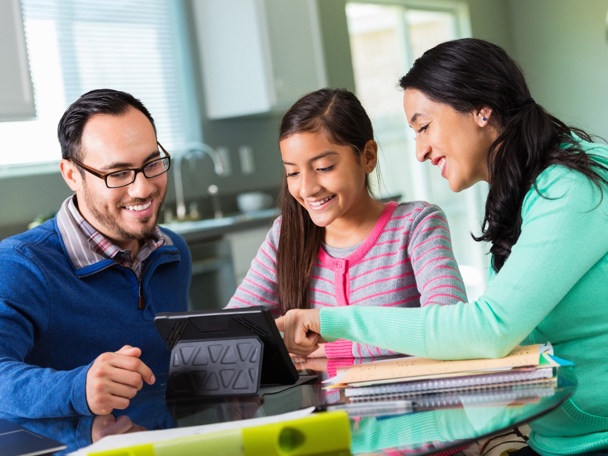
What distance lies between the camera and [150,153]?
6.40 feet

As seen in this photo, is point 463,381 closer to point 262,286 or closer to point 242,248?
point 262,286

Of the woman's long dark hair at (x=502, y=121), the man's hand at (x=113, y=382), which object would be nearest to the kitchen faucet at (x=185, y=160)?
the woman's long dark hair at (x=502, y=121)

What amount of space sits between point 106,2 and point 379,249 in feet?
11.2

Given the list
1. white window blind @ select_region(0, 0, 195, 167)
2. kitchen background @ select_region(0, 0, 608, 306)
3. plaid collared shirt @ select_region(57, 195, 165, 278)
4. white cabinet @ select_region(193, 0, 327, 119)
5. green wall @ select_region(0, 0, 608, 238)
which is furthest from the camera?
green wall @ select_region(0, 0, 608, 238)

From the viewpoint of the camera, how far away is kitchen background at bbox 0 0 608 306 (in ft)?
14.1

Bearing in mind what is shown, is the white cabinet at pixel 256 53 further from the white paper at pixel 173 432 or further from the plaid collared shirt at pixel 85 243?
the white paper at pixel 173 432

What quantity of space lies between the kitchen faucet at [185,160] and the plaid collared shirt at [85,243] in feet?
9.84

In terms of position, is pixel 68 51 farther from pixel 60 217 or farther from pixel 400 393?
pixel 400 393

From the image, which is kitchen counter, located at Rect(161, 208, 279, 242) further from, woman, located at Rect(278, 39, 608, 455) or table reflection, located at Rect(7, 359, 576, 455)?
table reflection, located at Rect(7, 359, 576, 455)

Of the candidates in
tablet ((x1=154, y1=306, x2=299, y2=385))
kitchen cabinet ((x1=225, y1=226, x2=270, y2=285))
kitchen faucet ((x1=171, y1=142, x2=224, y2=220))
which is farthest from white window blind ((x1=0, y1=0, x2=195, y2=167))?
tablet ((x1=154, y1=306, x2=299, y2=385))

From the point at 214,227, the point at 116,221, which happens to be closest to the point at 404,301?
the point at 116,221

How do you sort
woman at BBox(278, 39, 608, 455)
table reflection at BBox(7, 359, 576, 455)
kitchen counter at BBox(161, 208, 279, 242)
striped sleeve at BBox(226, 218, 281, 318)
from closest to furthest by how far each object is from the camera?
1. table reflection at BBox(7, 359, 576, 455)
2. woman at BBox(278, 39, 608, 455)
3. striped sleeve at BBox(226, 218, 281, 318)
4. kitchen counter at BBox(161, 208, 279, 242)

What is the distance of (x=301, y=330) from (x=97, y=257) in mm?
600

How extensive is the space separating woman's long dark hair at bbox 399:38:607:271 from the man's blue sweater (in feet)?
2.59
